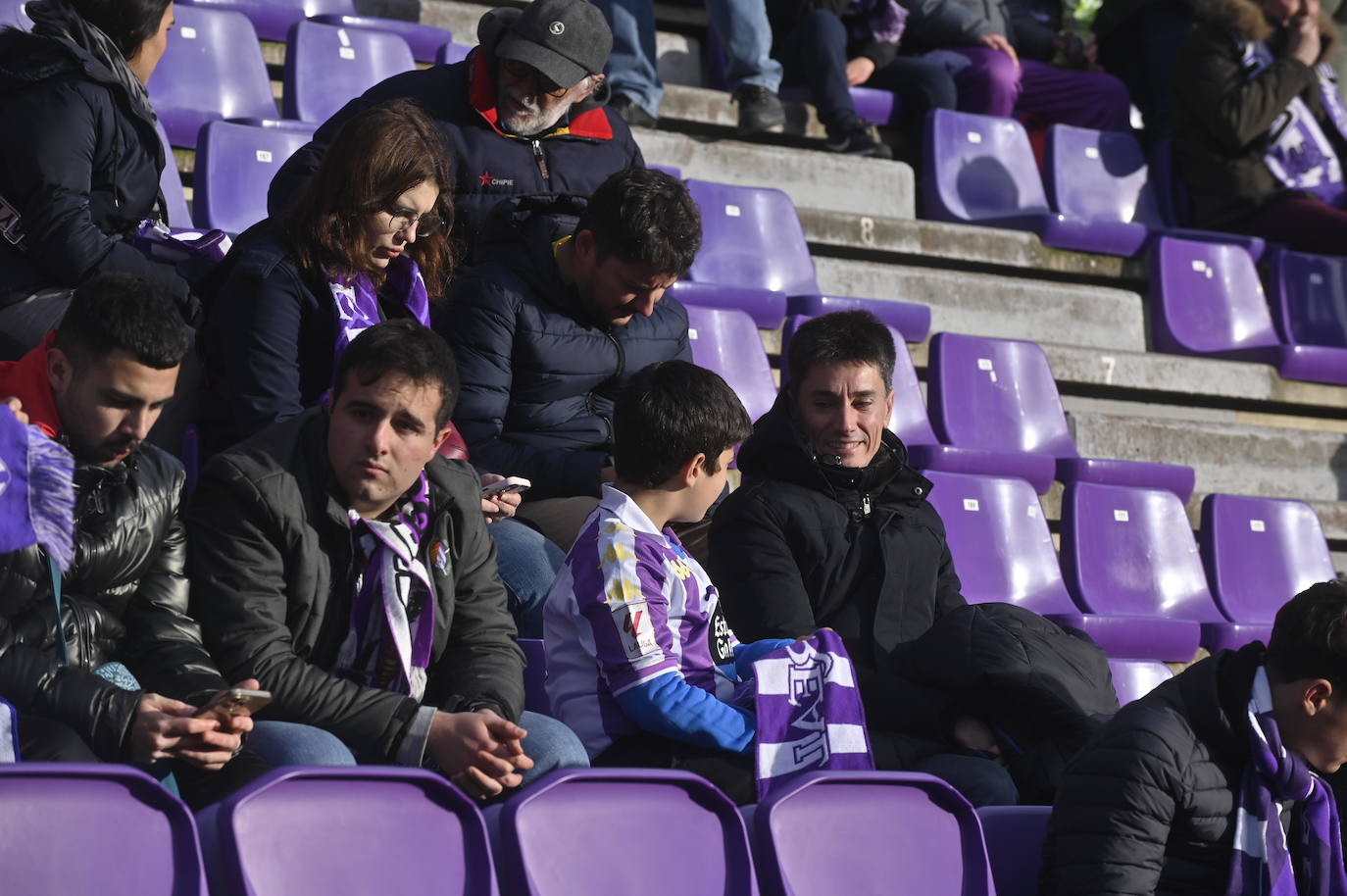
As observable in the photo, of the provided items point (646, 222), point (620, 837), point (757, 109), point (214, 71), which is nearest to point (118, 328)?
point (620, 837)

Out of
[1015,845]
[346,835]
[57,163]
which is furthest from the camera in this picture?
[57,163]

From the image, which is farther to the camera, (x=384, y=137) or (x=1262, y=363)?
(x=1262, y=363)

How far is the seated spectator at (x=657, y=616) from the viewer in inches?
99.7

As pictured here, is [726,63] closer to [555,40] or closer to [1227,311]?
[1227,311]

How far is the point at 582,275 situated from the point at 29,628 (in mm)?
1505

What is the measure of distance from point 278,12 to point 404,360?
11.8ft

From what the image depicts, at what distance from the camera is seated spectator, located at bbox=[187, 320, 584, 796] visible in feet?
7.78

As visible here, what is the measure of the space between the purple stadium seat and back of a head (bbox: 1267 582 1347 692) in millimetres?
1478

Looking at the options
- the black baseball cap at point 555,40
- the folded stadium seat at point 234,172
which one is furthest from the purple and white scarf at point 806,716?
the folded stadium seat at point 234,172

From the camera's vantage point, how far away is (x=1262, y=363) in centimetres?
607

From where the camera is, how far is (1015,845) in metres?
2.48

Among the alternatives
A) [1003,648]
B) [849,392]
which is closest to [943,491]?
→ [849,392]

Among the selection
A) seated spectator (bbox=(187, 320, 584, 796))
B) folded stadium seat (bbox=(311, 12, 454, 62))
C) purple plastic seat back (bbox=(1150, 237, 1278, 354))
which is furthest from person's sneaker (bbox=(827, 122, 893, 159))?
seated spectator (bbox=(187, 320, 584, 796))

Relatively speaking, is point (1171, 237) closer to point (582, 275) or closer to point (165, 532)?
point (582, 275)
